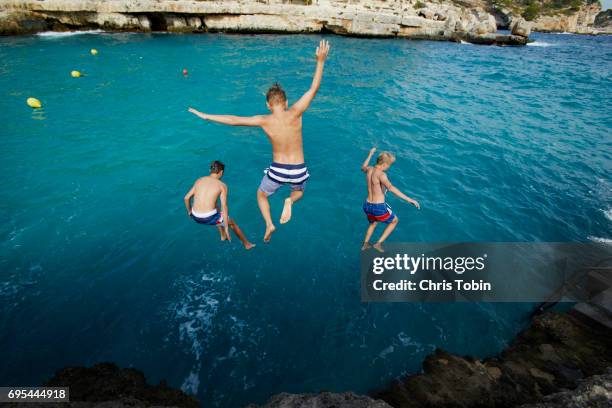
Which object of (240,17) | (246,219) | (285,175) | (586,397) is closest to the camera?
(586,397)

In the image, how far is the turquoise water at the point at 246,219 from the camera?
201 inches

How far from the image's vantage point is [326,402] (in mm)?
3406

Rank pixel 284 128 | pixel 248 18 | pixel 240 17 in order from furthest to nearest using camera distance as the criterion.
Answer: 1. pixel 248 18
2. pixel 240 17
3. pixel 284 128

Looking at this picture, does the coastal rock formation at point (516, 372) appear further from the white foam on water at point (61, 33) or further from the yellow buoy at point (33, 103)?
the white foam on water at point (61, 33)

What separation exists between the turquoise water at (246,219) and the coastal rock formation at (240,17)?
18.7 metres

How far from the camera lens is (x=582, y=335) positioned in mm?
5215

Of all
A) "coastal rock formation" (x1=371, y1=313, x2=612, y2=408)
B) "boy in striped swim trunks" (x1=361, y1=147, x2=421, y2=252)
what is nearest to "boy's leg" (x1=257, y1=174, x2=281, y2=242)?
"boy in striped swim trunks" (x1=361, y1=147, x2=421, y2=252)

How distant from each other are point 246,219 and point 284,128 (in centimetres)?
437

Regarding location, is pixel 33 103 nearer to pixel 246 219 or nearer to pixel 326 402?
pixel 246 219

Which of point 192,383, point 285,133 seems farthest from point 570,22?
point 192,383

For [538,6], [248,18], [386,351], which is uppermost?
[538,6]

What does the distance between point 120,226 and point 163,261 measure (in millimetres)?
1889

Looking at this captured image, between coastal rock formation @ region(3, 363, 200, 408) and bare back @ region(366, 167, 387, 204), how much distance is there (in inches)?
178

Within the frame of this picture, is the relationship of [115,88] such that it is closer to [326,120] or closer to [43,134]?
[43,134]
